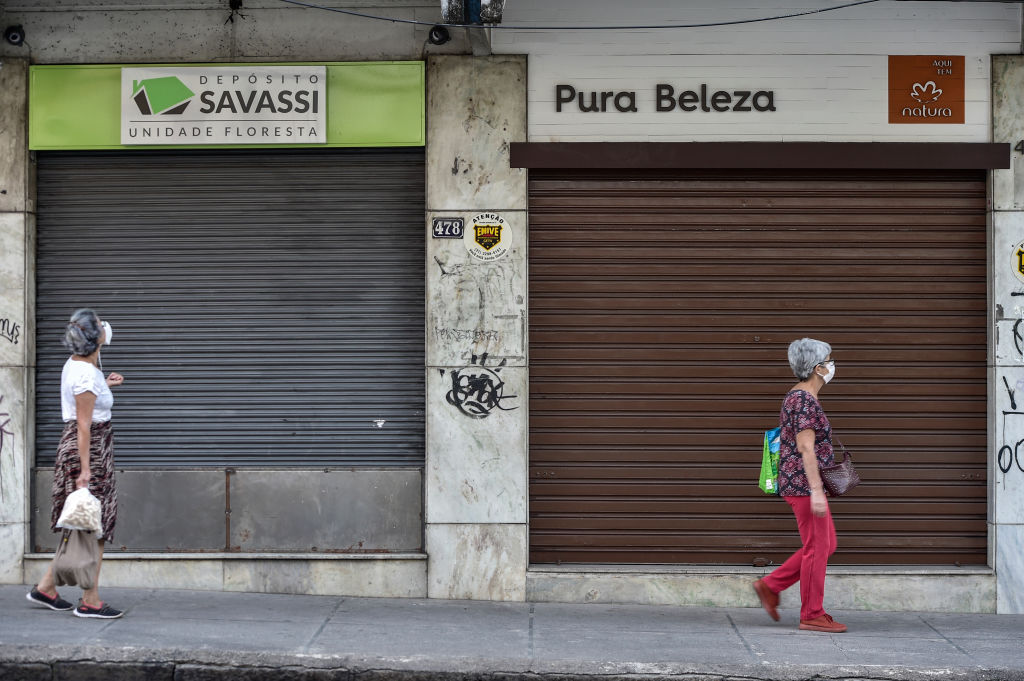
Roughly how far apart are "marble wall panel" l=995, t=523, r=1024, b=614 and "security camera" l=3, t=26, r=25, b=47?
7.90m

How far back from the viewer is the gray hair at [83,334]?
6.25 metres

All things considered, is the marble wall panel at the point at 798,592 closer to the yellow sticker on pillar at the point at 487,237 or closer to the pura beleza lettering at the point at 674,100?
the yellow sticker on pillar at the point at 487,237

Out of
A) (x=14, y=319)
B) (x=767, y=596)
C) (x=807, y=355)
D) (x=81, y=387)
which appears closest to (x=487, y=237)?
(x=807, y=355)

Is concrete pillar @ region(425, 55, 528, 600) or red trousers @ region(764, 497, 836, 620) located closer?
red trousers @ region(764, 497, 836, 620)

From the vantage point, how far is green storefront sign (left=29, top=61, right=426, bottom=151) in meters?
Result: 7.65

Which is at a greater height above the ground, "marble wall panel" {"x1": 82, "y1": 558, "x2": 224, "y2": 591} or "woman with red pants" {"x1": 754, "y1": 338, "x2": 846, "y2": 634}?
"woman with red pants" {"x1": 754, "y1": 338, "x2": 846, "y2": 634}

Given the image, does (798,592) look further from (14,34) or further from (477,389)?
(14,34)

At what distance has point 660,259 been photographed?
25.4 ft

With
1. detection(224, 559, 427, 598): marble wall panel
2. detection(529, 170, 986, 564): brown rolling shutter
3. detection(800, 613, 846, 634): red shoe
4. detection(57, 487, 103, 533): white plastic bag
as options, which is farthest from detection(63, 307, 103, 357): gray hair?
detection(800, 613, 846, 634): red shoe

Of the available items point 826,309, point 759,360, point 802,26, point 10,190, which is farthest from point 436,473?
point 802,26

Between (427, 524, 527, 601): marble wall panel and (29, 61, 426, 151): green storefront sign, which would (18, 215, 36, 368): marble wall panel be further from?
(427, 524, 527, 601): marble wall panel

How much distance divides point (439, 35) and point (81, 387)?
353cm

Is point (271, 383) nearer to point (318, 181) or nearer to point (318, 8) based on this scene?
point (318, 181)

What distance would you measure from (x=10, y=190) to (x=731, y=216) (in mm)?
5266
